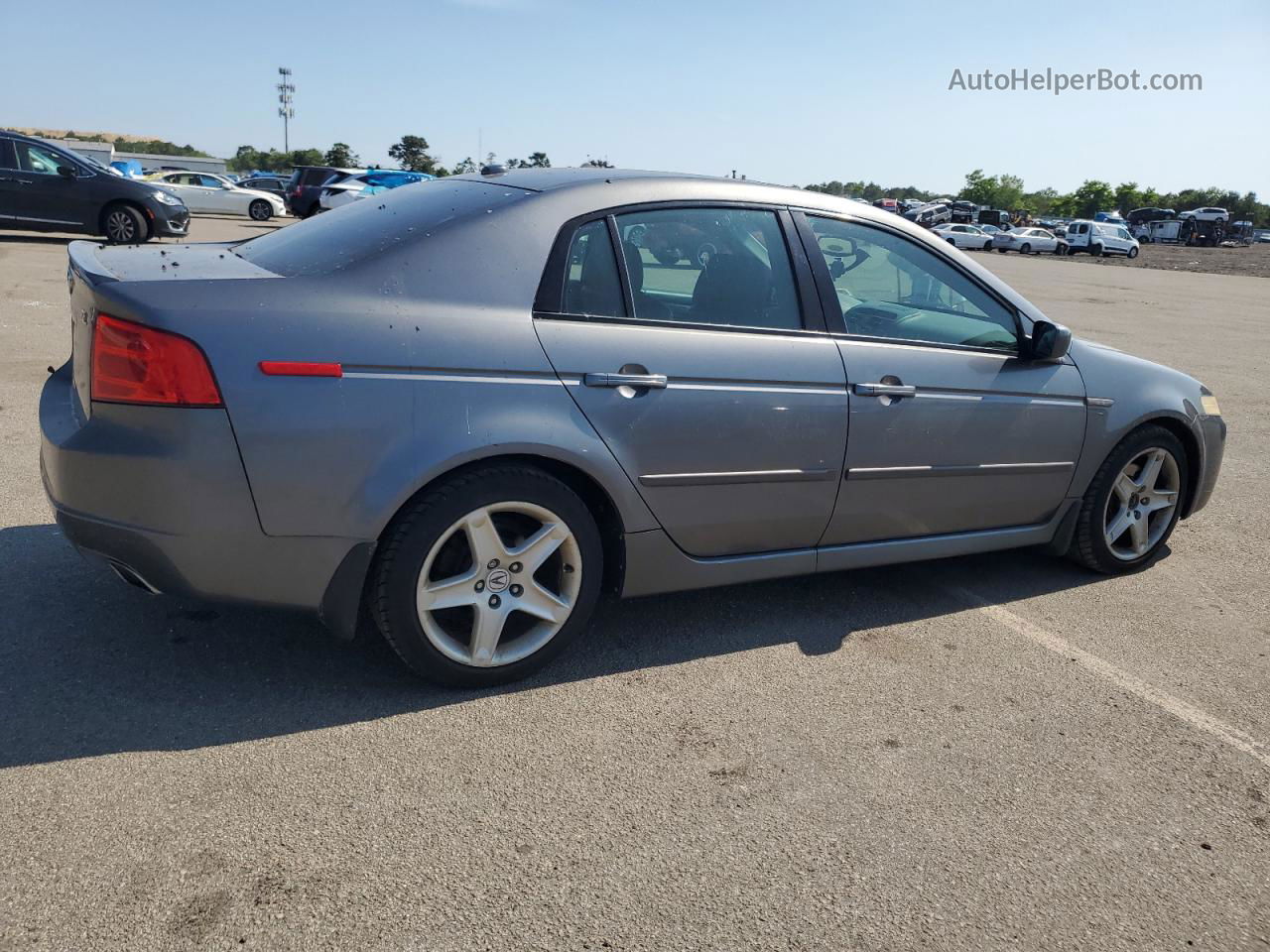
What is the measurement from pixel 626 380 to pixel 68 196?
51.5 ft

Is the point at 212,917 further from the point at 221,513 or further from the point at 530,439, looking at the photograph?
the point at 530,439

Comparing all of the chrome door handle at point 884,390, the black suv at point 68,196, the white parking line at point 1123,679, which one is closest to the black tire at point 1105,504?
the white parking line at point 1123,679

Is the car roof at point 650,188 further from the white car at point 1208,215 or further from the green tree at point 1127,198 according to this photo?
the green tree at point 1127,198

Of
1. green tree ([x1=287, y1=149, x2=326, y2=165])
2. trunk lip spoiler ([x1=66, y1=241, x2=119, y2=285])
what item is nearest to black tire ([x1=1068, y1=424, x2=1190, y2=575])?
trunk lip spoiler ([x1=66, y1=241, x2=119, y2=285])

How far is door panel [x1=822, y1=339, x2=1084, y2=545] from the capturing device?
3.83 m

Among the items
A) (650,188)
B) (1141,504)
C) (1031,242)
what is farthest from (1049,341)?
(1031,242)

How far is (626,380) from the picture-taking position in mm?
3281

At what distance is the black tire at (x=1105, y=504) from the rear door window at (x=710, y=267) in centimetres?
173

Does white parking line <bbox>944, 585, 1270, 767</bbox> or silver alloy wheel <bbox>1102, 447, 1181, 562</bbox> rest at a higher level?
silver alloy wheel <bbox>1102, 447, 1181, 562</bbox>

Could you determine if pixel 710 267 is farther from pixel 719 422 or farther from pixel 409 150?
pixel 409 150

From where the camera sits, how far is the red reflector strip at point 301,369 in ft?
9.30

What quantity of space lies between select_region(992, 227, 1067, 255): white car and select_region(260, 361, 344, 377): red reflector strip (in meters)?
53.8

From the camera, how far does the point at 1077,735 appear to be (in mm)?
3283

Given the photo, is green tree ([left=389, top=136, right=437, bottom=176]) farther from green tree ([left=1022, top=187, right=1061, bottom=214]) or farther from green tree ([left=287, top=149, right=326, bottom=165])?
green tree ([left=1022, top=187, right=1061, bottom=214])
